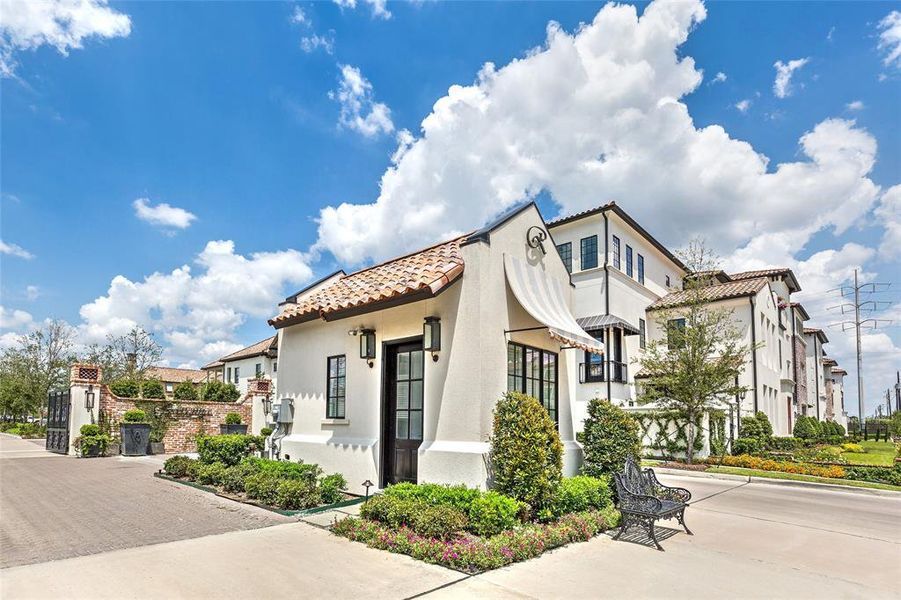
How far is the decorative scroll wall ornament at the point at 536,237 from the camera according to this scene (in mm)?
9828

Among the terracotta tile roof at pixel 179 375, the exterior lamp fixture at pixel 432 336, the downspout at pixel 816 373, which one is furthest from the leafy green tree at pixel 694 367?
the terracotta tile roof at pixel 179 375

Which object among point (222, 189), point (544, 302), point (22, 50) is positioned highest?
point (22, 50)

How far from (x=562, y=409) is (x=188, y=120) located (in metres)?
12.0

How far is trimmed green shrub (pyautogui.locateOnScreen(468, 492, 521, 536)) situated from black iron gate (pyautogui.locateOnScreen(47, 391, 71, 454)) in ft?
65.4

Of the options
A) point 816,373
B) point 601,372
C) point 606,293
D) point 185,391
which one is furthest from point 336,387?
point 816,373

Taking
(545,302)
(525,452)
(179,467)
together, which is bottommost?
(179,467)

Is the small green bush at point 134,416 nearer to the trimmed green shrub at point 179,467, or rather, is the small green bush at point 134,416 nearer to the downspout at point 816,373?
the trimmed green shrub at point 179,467

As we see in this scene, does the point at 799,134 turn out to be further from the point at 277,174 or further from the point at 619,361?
the point at 277,174

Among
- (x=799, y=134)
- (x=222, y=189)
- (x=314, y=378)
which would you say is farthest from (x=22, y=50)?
(x=799, y=134)

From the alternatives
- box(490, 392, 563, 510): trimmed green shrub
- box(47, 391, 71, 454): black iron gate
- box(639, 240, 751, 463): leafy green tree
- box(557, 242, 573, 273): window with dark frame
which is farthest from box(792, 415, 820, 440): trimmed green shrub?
box(47, 391, 71, 454): black iron gate

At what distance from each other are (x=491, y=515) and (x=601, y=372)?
17.8 m

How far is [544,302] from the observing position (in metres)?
9.78

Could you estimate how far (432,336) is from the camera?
28.0 feet

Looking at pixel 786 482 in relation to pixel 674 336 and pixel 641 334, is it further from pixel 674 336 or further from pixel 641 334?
pixel 641 334
